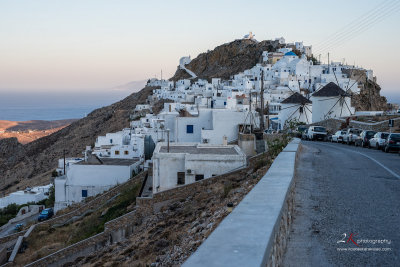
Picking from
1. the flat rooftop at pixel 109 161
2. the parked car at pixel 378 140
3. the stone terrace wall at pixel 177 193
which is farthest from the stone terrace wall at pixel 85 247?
the flat rooftop at pixel 109 161

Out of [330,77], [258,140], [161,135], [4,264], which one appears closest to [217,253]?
[4,264]

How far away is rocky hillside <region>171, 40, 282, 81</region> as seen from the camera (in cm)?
12056

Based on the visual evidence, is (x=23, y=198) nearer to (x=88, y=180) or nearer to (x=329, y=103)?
(x=88, y=180)

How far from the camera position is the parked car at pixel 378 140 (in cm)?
2145

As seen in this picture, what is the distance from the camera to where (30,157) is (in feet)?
298

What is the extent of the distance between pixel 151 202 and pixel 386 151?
11555 millimetres

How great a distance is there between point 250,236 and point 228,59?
425 ft

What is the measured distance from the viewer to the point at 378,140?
21.9 meters

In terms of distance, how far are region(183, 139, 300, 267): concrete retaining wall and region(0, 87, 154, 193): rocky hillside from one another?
222 feet

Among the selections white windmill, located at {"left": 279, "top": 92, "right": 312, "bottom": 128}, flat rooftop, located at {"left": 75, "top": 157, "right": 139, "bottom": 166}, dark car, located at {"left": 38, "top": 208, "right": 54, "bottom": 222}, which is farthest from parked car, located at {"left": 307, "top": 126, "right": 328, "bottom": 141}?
dark car, located at {"left": 38, "top": 208, "right": 54, "bottom": 222}

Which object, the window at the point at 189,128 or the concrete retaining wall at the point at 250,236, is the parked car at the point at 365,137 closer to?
the window at the point at 189,128

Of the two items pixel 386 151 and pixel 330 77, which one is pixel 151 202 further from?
pixel 330 77

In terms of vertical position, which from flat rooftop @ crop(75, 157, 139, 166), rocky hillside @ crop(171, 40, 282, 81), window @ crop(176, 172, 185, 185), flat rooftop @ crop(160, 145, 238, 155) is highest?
rocky hillside @ crop(171, 40, 282, 81)

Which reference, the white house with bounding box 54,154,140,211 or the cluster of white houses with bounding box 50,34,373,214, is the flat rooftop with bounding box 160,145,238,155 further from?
the white house with bounding box 54,154,140,211
